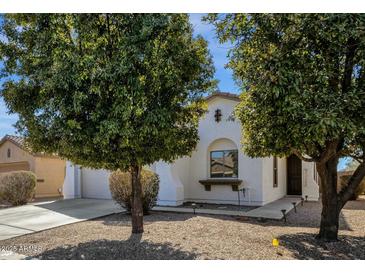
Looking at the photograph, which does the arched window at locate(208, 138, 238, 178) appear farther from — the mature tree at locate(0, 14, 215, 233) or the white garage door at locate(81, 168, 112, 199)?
the mature tree at locate(0, 14, 215, 233)

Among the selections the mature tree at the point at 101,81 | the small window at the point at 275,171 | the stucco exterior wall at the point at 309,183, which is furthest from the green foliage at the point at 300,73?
the stucco exterior wall at the point at 309,183

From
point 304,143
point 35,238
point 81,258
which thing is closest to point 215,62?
point 304,143

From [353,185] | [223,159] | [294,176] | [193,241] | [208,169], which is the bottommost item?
[193,241]

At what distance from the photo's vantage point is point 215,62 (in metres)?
6.80

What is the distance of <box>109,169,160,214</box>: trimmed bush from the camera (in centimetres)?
986

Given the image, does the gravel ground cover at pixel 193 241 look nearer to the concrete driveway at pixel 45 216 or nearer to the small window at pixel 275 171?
the concrete driveway at pixel 45 216

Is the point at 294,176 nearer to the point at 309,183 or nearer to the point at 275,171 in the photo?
the point at 309,183

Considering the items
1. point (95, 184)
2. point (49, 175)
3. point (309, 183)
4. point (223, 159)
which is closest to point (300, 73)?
point (223, 159)

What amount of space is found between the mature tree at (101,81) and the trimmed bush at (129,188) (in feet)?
11.8

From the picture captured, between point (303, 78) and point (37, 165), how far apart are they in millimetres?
18143

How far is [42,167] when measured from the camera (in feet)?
64.8

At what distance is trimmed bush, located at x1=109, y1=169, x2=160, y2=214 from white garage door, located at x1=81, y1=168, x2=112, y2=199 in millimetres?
4968
